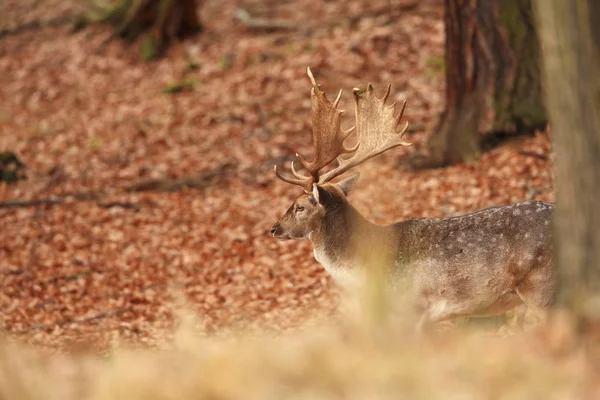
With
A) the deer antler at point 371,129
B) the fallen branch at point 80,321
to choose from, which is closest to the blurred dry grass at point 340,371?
the deer antler at point 371,129

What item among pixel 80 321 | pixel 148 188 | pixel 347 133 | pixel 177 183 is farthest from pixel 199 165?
pixel 347 133

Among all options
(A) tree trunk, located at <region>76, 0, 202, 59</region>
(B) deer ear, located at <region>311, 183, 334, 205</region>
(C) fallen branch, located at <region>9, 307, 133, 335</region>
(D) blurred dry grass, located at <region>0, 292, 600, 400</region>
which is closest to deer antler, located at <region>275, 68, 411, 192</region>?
(B) deer ear, located at <region>311, 183, 334, 205</region>

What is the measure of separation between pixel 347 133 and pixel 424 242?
1.22 m

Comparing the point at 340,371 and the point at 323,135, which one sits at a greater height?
the point at 323,135

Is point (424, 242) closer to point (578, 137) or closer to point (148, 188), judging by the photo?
point (578, 137)

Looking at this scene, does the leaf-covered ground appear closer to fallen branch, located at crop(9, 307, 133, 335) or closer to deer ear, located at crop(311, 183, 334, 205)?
fallen branch, located at crop(9, 307, 133, 335)

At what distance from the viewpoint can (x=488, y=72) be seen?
39.7ft

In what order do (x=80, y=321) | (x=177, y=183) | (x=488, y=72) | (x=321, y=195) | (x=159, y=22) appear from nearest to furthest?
1. (x=321, y=195)
2. (x=80, y=321)
3. (x=488, y=72)
4. (x=177, y=183)
5. (x=159, y=22)

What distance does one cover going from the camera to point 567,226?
226 inches

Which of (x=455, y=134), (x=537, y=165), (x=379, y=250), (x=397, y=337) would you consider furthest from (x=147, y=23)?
(x=397, y=337)

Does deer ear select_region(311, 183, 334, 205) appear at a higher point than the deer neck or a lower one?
higher

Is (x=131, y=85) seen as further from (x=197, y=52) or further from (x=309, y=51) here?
(x=309, y=51)

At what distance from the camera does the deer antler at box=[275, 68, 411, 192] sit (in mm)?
8281

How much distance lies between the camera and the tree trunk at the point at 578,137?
18.5ft
